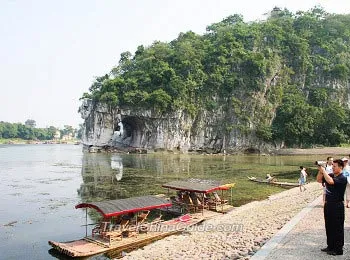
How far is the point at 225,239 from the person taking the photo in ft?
45.4

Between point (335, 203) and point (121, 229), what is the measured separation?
9.94m

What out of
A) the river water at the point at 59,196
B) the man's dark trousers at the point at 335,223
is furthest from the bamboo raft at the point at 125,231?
the man's dark trousers at the point at 335,223

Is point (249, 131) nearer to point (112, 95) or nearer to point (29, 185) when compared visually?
point (112, 95)

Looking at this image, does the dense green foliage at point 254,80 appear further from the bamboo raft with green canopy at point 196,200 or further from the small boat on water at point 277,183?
the bamboo raft with green canopy at point 196,200

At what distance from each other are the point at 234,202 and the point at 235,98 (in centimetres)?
6284

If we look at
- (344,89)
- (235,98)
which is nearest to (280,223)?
(235,98)

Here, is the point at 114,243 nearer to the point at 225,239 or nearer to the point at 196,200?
the point at 225,239

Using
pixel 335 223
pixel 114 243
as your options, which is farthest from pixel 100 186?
pixel 335 223

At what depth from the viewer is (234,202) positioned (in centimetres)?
2444

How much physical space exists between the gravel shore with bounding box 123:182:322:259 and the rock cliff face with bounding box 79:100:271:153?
6271cm

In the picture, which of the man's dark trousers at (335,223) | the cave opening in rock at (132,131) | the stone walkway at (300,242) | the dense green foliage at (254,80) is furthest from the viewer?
the cave opening in rock at (132,131)

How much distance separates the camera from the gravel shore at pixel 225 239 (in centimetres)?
1202

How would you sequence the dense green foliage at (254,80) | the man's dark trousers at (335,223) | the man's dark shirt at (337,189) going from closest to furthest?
the man's dark shirt at (337,189)
the man's dark trousers at (335,223)
the dense green foliage at (254,80)

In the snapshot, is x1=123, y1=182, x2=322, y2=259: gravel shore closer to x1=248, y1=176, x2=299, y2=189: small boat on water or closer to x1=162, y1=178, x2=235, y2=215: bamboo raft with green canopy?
x1=162, y1=178, x2=235, y2=215: bamboo raft with green canopy
